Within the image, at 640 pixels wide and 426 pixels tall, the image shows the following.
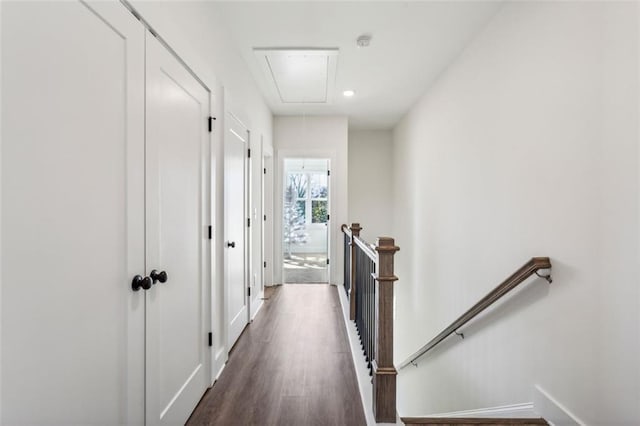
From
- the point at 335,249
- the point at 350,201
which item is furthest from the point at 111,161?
the point at 350,201

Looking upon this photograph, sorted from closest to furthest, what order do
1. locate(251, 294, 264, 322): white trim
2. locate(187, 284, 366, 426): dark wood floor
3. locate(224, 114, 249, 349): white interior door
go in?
locate(187, 284, 366, 426): dark wood floor < locate(224, 114, 249, 349): white interior door < locate(251, 294, 264, 322): white trim

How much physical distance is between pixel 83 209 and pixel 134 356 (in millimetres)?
664

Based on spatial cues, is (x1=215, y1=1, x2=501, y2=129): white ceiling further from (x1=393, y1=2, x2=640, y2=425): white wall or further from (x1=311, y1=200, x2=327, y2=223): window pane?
(x1=311, y1=200, x2=327, y2=223): window pane

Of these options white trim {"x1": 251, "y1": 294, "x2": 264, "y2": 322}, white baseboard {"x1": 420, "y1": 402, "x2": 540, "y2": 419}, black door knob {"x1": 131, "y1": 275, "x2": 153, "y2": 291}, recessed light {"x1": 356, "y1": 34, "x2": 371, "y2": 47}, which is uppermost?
recessed light {"x1": 356, "y1": 34, "x2": 371, "y2": 47}

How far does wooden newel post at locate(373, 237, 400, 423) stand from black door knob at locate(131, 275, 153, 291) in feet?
3.62

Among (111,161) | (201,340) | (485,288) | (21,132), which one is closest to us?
(21,132)

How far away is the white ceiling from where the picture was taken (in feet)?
7.07

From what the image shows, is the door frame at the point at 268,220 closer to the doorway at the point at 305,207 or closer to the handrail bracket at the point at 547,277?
the doorway at the point at 305,207

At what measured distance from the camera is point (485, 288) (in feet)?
7.70

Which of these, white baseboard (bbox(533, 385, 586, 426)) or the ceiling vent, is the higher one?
the ceiling vent

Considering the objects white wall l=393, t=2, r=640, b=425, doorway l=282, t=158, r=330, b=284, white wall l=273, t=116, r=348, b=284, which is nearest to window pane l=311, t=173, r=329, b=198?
doorway l=282, t=158, r=330, b=284

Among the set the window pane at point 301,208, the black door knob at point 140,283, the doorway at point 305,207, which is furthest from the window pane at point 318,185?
the black door knob at point 140,283

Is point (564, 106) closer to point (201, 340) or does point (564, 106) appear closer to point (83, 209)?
point (83, 209)

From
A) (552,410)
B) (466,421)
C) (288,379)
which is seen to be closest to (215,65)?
(288,379)
